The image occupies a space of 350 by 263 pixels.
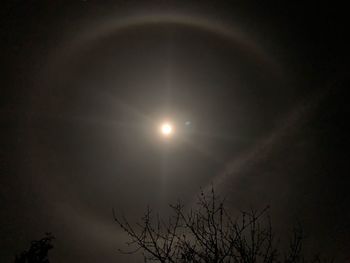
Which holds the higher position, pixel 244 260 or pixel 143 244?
pixel 143 244


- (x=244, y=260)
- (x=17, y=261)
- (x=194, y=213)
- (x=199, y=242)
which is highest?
(x=17, y=261)

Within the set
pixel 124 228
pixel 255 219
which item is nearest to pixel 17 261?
pixel 124 228

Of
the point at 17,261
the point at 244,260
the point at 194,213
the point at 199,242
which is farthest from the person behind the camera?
the point at 17,261

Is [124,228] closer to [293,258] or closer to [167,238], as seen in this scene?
[167,238]

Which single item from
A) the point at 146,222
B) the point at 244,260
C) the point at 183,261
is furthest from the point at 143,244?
the point at 244,260

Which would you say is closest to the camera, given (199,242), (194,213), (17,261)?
(199,242)

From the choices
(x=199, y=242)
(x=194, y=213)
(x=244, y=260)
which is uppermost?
(x=194, y=213)

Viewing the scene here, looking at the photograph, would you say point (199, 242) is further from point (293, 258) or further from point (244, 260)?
point (293, 258)

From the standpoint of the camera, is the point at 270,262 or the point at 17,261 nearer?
the point at 270,262

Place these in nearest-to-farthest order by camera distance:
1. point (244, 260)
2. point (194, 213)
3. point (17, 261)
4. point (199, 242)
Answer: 1. point (244, 260)
2. point (199, 242)
3. point (194, 213)
4. point (17, 261)
